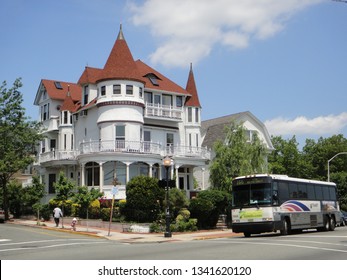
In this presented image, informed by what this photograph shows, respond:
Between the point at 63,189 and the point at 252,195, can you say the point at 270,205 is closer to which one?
the point at 252,195

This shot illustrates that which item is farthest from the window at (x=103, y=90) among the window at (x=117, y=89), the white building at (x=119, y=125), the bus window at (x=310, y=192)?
the bus window at (x=310, y=192)

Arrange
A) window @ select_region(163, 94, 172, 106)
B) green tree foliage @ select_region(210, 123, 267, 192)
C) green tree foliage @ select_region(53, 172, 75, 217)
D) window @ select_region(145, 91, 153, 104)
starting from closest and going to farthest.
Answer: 1. green tree foliage @ select_region(53, 172, 75, 217)
2. green tree foliage @ select_region(210, 123, 267, 192)
3. window @ select_region(145, 91, 153, 104)
4. window @ select_region(163, 94, 172, 106)

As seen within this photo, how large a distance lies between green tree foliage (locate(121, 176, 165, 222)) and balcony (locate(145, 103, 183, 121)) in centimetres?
1274

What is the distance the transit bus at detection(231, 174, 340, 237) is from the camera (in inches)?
998

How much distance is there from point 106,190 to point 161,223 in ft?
30.6

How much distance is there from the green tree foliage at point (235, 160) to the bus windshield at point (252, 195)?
13.3 metres

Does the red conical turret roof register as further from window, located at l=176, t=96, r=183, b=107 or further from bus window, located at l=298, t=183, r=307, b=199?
bus window, located at l=298, t=183, r=307, b=199

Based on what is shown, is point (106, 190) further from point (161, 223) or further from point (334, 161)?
point (334, 161)

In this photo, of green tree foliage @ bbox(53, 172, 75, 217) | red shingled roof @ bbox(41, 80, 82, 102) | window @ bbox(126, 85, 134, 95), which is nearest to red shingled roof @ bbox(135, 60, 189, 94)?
window @ bbox(126, 85, 134, 95)

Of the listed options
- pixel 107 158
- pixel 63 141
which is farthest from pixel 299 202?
pixel 63 141

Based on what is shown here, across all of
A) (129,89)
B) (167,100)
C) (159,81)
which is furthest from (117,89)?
(159,81)

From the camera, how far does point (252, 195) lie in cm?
2602

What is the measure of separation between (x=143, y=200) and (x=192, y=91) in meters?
20.5

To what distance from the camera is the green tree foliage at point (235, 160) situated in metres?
40.4
